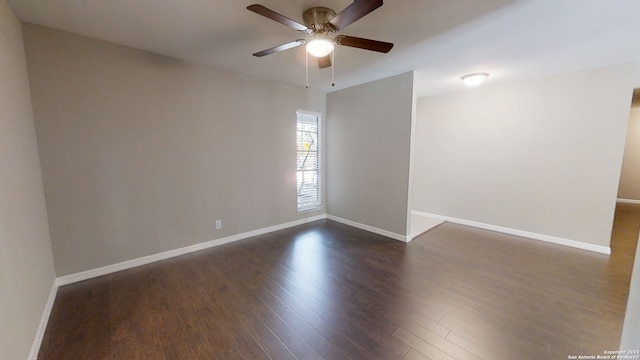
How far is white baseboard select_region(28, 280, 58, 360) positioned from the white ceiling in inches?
96.3

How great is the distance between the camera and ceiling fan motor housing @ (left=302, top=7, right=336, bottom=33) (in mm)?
1861

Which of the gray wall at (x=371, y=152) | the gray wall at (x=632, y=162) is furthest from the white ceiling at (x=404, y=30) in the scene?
the gray wall at (x=632, y=162)

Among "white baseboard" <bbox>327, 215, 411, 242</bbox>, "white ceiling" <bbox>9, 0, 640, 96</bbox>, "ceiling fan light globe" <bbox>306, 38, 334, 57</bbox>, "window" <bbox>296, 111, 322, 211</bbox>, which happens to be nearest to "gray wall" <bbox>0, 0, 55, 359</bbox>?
"white ceiling" <bbox>9, 0, 640, 96</bbox>

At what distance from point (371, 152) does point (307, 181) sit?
1.38 metres

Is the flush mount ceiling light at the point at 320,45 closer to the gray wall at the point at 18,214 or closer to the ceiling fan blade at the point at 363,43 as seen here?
the ceiling fan blade at the point at 363,43

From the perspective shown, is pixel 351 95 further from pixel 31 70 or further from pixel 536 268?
pixel 31 70

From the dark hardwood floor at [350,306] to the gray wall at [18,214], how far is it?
328 millimetres

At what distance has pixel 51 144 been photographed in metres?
2.27

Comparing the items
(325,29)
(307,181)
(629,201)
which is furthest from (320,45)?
(629,201)

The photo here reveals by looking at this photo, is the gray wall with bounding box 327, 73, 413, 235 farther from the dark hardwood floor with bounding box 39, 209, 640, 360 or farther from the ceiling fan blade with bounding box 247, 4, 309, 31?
the ceiling fan blade with bounding box 247, 4, 309, 31

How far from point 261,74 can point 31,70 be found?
2.31 metres

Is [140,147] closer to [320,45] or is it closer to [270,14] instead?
[270,14]

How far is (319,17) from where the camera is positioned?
6.31 ft

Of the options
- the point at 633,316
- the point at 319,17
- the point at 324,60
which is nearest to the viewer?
the point at 633,316
